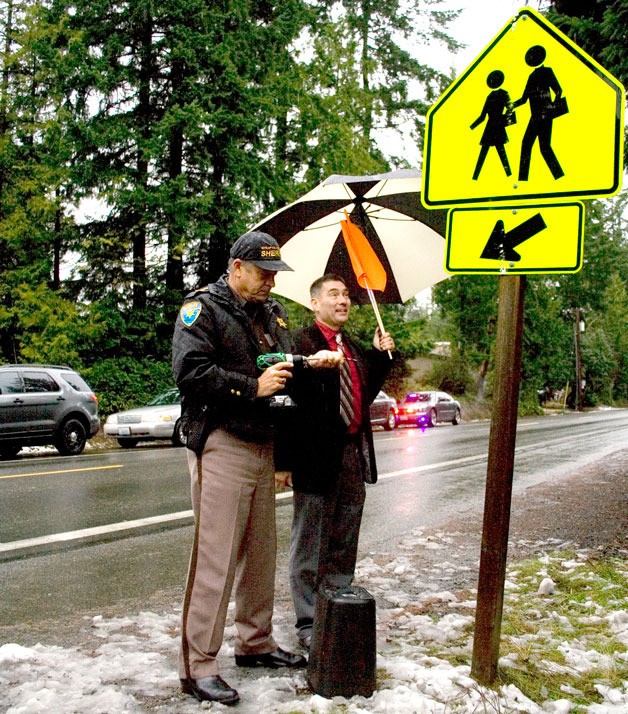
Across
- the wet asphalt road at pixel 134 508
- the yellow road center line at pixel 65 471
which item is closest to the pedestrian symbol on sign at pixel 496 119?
the wet asphalt road at pixel 134 508

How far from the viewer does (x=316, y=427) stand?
4.38m

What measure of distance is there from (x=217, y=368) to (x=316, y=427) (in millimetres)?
847

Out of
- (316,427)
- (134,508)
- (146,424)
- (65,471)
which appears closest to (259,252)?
(316,427)

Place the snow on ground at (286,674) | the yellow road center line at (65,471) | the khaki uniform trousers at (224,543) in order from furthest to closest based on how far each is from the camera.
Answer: the yellow road center line at (65,471) < the khaki uniform trousers at (224,543) < the snow on ground at (286,674)

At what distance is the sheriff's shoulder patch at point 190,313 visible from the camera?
149 inches

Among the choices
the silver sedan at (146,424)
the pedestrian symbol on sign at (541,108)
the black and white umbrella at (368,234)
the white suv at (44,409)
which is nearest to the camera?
the pedestrian symbol on sign at (541,108)

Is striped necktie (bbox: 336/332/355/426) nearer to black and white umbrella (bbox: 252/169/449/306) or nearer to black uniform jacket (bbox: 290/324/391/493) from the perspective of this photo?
black uniform jacket (bbox: 290/324/391/493)

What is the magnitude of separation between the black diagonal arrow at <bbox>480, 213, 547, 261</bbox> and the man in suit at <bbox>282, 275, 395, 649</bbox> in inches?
40.5

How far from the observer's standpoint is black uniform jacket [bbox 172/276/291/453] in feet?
12.3

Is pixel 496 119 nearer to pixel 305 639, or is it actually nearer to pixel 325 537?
pixel 325 537

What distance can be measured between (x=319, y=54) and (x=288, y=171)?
424 centimetres

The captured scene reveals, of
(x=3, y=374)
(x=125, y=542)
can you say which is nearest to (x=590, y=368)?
(x=3, y=374)

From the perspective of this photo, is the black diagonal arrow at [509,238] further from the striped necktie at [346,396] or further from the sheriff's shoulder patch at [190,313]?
the sheriff's shoulder patch at [190,313]

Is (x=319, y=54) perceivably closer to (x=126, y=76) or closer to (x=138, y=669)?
(x=126, y=76)
